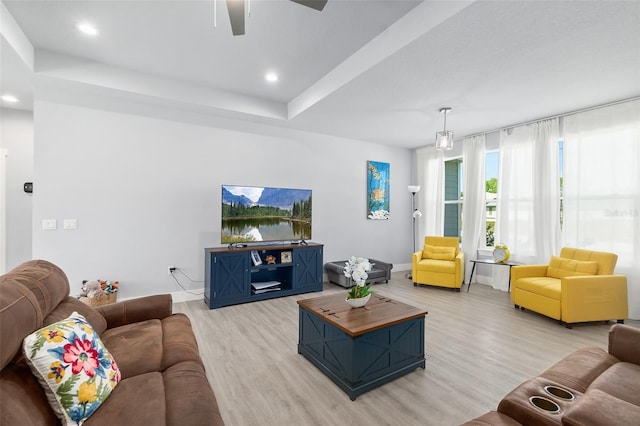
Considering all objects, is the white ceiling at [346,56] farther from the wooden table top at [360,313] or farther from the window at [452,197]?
the wooden table top at [360,313]

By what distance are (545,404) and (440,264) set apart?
379cm

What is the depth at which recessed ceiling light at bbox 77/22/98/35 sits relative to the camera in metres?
2.62

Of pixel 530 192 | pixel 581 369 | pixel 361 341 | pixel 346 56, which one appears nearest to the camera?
pixel 581 369

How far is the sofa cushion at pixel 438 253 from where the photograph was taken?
5.07 m

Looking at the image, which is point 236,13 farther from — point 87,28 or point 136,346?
point 136,346

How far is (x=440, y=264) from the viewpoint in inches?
191

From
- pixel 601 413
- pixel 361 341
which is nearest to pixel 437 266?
pixel 361 341

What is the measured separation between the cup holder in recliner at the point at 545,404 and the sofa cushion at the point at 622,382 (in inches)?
10.1

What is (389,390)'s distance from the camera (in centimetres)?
212

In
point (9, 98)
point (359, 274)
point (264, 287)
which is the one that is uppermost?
point (9, 98)

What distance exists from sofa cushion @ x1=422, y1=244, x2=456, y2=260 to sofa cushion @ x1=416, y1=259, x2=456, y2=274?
100 millimetres

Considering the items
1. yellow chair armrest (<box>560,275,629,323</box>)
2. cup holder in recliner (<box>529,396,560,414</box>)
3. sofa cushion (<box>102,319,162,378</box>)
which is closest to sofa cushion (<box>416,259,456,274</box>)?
yellow chair armrest (<box>560,275,629,323</box>)

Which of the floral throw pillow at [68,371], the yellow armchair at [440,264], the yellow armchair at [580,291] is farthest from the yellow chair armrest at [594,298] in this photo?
the floral throw pillow at [68,371]

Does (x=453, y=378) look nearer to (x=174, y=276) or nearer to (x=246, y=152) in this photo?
(x=174, y=276)
